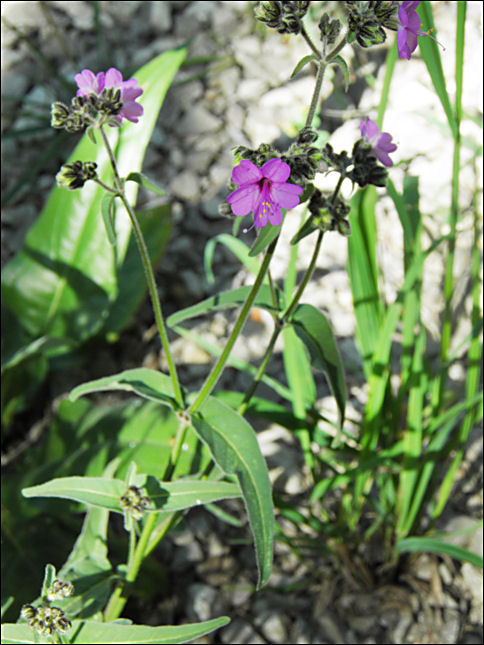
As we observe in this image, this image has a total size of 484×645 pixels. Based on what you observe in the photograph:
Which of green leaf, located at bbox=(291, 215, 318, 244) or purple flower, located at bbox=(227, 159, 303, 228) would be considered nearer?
purple flower, located at bbox=(227, 159, 303, 228)

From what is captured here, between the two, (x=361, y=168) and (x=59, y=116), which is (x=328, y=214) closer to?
(x=361, y=168)

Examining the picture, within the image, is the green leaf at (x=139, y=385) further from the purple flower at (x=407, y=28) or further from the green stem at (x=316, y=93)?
the purple flower at (x=407, y=28)

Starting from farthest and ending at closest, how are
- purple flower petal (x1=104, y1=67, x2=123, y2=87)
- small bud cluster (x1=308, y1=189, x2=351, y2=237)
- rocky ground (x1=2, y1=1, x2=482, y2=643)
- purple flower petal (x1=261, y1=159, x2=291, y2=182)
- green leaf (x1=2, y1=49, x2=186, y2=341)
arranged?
1. green leaf (x1=2, y1=49, x2=186, y2=341)
2. rocky ground (x1=2, y1=1, x2=482, y2=643)
3. purple flower petal (x1=104, y1=67, x2=123, y2=87)
4. small bud cluster (x1=308, y1=189, x2=351, y2=237)
5. purple flower petal (x1=261, y1=159, x2=291, y2=182)

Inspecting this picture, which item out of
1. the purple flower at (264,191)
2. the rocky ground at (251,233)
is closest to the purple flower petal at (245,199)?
the purple flower at (264,191)

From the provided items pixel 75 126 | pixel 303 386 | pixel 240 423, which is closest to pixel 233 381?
pixel 303 386

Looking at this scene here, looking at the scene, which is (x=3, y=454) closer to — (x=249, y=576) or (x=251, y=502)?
(x=249, y=576)

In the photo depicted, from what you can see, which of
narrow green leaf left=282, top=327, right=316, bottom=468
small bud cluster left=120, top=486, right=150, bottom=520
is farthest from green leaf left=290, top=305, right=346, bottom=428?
small bud cluster left=120, top=486, right=150, bottom=520

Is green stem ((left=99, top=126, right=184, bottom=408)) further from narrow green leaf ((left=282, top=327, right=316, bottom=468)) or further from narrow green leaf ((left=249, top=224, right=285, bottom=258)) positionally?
narrow green leaf ((left=282, top=327, right=316, bottom=468))

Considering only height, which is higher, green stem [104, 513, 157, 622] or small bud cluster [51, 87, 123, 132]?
small bud cluster [51, 87, 123, 132]
